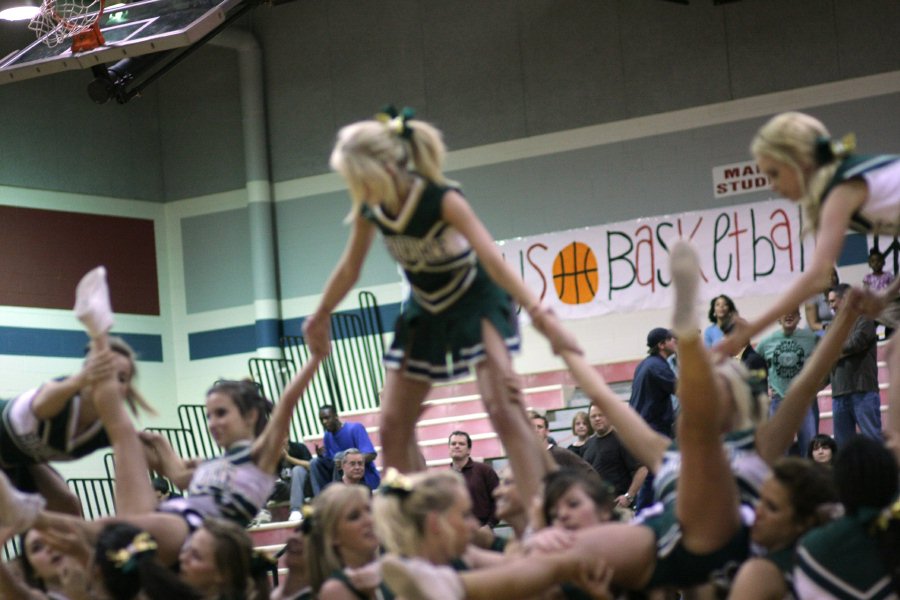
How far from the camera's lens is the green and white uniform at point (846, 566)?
3377 mm

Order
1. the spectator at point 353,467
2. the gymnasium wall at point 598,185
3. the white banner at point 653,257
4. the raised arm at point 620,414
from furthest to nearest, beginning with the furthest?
the gymnasium wall at point 598,185 < the white banner at point 653,257 < the spectator at point 353,467 < the raised arm at point 620,414

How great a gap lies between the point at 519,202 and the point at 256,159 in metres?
3.03

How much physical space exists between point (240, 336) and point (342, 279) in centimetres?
1050

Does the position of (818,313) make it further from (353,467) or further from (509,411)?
(509,411)

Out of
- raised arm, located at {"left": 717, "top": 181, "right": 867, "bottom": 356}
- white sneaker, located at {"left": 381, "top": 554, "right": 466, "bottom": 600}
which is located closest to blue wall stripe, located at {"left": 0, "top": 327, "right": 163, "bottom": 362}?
raised arm, located at {"left": 717, "top": 181, "right": 867, "bottom": 356}

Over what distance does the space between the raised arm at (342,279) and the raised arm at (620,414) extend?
75 centimetres

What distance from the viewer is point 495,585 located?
319cm

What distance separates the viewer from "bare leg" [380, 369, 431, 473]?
173 inches

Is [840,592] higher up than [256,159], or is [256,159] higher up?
[256,159]

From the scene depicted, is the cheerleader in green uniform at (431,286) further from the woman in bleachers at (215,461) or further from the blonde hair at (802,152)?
the blonde hair at (802,152)

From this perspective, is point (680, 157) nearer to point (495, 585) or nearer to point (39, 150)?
point (39, 150)

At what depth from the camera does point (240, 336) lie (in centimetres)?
1473

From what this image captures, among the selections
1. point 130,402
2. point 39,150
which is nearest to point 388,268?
point 39,150

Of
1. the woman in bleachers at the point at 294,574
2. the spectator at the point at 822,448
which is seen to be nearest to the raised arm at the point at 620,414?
the woman in bleachers at the point at 294,574
